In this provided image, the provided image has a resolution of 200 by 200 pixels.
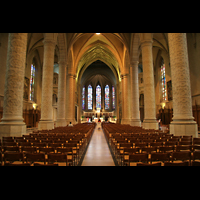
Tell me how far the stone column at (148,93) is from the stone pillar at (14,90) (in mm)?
9777

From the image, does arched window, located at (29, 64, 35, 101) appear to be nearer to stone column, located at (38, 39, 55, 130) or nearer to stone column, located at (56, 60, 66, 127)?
stone column, located at (56, 60, 66, 127)

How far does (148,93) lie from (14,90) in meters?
10.4

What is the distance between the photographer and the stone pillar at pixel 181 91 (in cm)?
821

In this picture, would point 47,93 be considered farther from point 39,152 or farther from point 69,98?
point 69,98

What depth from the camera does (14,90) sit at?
27.8ft

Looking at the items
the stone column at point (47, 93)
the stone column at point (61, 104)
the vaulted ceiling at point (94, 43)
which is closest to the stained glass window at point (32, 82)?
the vaulted ceiling at point (94, 43)

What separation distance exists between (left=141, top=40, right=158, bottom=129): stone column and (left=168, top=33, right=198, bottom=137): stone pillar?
16.3 ft

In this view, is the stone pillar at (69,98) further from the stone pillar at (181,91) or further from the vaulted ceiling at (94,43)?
the stone pillar at (181,91)

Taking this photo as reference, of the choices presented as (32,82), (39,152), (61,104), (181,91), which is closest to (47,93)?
(61,104)

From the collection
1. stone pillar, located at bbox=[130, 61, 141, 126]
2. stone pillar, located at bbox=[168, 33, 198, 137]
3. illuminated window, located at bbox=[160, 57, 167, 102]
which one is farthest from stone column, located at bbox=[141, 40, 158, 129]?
illuminated window, located at bbox=[160, 57, 167, 102]
